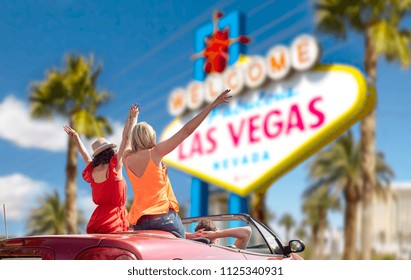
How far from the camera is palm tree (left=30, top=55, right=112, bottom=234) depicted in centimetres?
1459

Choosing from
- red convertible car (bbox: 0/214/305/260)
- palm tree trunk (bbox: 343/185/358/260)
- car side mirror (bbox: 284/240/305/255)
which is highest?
palm tree trunk (bbox: 343/185/358/260)

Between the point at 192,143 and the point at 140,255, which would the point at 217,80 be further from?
the point at 140,255

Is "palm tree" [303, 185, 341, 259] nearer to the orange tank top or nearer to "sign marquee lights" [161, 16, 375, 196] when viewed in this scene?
"sign marquee lights" [161, 16, 375, 196]

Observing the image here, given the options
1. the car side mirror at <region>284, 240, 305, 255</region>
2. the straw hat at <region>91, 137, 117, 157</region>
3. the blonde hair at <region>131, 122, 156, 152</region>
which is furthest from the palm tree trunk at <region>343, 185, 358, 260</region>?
the blonde hair at <region>131, 122, 156, 152</region>

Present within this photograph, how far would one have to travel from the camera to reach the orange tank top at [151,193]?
3587mm

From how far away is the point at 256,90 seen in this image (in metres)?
11.5

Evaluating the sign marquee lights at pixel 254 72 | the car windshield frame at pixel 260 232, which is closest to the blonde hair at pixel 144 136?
the car windshield frame at pixel 260 232

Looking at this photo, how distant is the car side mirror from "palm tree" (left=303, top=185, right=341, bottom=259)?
18.1 meters

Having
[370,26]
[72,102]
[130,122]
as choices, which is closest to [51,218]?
[72,102]

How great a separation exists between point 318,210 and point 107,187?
2107cm

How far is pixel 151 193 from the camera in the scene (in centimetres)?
364

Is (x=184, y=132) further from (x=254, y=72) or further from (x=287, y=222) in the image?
(x=287, y=222)

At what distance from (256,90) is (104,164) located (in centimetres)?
789

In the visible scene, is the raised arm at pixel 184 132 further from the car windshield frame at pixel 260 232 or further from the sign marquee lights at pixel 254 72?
the sign marquee lights at pixel 254 72
